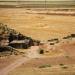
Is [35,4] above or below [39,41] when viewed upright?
above

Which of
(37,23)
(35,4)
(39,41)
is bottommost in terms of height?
(39,41)

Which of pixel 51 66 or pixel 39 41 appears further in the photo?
pixel 39 41

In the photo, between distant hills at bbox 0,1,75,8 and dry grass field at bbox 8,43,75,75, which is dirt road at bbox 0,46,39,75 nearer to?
dry grass field at bbox 8,43,75,75

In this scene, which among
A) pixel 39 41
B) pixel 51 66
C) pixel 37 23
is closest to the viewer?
pixel 51 66

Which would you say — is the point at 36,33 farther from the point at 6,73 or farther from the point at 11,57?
the point at 6,73

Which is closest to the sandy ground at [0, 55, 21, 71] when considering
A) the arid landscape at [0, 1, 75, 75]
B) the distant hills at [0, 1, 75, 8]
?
the arid landscape at [0, 1, 75, 75]

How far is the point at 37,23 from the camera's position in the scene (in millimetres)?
3281

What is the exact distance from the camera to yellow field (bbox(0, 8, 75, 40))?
3182 millimetres

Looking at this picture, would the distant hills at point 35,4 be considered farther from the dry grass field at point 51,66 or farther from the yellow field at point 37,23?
the dry grass field at point 51,66

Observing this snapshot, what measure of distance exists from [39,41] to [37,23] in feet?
1.00

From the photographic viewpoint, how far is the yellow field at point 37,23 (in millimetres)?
3182

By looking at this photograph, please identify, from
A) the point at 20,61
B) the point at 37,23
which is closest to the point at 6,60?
the point at 20,61

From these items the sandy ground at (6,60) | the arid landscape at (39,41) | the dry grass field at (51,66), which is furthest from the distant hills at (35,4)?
the sandy ground at (6,60)

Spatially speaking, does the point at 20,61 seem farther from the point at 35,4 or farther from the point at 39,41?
the point at 35,4
